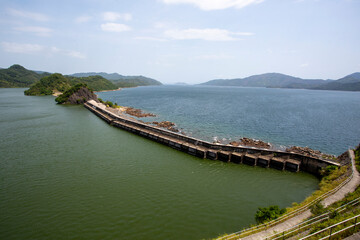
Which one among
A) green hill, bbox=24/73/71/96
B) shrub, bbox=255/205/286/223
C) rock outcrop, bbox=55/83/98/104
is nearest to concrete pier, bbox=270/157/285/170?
shrub, bbox=255/205/286/223

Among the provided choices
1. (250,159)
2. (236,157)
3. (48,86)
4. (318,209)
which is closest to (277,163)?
(250,159)

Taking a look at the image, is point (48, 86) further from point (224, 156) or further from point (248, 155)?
point (248, 155)

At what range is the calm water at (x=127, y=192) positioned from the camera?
15531 millimetres

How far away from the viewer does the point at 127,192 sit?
20.2 metres

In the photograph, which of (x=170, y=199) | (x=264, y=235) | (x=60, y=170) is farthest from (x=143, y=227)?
(x=60, y=170)

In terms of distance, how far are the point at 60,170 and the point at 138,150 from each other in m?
12.0

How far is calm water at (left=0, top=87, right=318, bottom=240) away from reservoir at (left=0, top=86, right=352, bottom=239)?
85 mm

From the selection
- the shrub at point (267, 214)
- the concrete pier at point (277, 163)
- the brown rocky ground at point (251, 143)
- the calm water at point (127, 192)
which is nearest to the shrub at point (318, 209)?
the shrub at point (267, 214)

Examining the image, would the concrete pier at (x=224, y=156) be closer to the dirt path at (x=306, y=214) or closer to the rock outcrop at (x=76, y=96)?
the dirt path at (x=306, y=214)

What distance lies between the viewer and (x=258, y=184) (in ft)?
73.6

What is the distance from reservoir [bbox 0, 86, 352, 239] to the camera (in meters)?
15.5

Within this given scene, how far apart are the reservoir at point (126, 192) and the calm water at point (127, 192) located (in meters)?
0.09

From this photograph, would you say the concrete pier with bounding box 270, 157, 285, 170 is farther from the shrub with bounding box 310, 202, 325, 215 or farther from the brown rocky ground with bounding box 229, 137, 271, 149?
the shrub with bounding box 310, 202, 325, 215

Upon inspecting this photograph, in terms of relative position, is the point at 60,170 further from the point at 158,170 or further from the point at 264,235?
the point at 264,235
